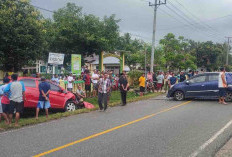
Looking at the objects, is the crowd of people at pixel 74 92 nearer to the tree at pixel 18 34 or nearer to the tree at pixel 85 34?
the tree at pixel 18 34

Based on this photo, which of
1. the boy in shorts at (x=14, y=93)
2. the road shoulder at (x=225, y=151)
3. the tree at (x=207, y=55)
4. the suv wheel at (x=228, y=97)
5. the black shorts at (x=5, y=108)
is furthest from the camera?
the tree at (x=207, y=55)

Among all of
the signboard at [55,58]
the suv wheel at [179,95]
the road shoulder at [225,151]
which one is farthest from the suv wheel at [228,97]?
the signboard at [55,58]

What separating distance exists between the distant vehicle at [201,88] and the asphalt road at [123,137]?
4476 millimetres

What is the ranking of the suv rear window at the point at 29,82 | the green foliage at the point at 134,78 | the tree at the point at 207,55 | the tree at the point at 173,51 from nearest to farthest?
the suv rear window at the point at 29,82 → the green foliage at the point at 134,78 → the tree at the point at 173,51 → the tree at the point at 207,55

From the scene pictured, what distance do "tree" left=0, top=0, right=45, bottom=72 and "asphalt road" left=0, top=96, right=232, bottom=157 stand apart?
7375 mm

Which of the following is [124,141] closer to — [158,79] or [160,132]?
[160,132]

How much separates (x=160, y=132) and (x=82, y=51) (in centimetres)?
2025

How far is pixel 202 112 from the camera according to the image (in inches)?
432

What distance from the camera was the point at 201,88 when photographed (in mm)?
14766

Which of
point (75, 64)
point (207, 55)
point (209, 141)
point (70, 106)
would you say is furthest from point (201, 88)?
point (207, 55)

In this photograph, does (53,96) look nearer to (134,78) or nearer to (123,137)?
(123,137)

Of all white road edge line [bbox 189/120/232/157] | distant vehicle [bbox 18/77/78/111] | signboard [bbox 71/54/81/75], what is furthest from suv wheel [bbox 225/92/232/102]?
signboard [bbox 71/54/81/75]

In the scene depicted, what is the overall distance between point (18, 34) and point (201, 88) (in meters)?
10.5

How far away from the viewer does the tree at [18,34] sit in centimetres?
1486
